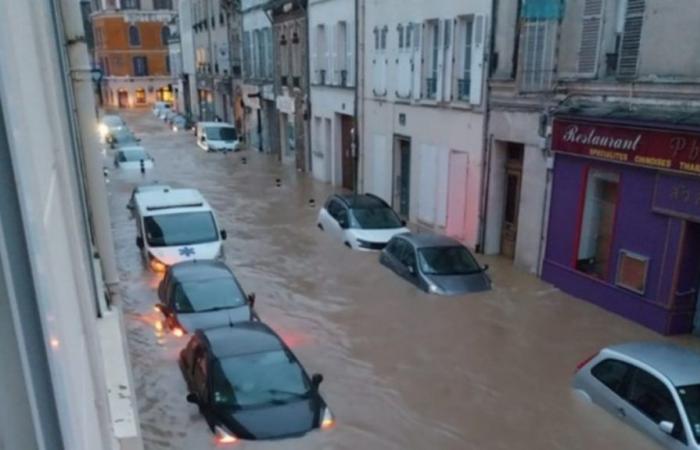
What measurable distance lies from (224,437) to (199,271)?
4.59m

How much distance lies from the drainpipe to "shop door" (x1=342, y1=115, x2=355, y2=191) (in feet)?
70.1

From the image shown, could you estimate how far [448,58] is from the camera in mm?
16938

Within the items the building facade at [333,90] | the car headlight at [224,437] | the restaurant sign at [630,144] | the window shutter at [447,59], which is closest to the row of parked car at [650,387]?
the restaurant sign at [630,144]

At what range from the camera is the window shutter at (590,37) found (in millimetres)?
12500

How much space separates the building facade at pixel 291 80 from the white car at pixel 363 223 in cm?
1137

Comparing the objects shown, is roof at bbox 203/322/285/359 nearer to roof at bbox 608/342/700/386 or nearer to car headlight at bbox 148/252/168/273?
roof at bbox 608/342/700/386

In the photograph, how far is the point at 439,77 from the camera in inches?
683

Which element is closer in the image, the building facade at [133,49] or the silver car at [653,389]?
the silver car at [653,389]

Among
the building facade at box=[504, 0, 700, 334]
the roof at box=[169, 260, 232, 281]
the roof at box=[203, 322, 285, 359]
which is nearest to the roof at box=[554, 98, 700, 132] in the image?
the building facade at box=[504, 0, 700, 334]

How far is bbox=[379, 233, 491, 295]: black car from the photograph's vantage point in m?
13.4

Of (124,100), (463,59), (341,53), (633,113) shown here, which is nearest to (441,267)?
(633,113)

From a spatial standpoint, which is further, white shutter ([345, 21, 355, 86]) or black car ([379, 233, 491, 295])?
white shutter ([345, 21, 355, 86])

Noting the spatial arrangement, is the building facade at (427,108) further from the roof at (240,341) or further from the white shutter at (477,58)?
the roof at (240,341)

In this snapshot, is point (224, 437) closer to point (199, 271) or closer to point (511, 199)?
point (199, 271)
